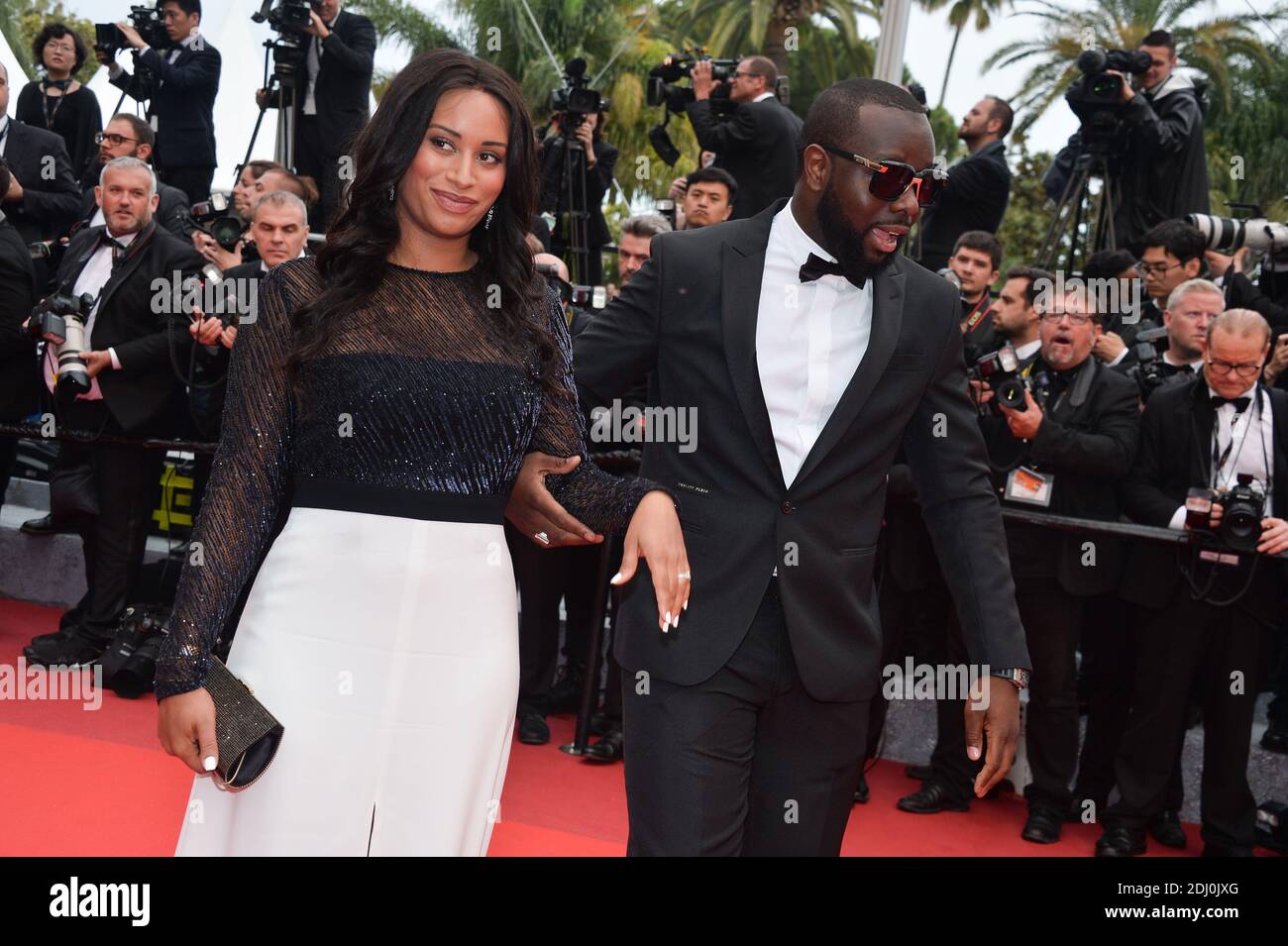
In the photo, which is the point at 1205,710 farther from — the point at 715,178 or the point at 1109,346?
the point at 715,178

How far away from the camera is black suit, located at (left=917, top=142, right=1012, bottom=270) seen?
727 cm

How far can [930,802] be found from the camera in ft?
18.1

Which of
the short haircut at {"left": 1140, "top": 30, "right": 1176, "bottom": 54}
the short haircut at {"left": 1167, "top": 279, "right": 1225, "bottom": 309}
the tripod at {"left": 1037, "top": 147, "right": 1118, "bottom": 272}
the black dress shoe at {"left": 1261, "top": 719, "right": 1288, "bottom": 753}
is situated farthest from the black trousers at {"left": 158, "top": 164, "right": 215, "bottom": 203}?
the black dress shoe at {"left": 1261, "top": 719, "right": 1288, "bottom": 753}

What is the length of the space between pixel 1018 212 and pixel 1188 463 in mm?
20033

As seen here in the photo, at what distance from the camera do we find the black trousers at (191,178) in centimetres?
882

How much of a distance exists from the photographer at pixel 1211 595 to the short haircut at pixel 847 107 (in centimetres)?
294

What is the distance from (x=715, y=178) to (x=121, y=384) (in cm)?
288

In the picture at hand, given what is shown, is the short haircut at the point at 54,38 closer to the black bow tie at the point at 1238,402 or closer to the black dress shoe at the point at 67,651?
the black dress shoe at the point at 67,651

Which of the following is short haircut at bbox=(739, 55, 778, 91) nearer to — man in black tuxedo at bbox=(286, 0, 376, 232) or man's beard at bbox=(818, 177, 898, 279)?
man in black tuxedo at bbox=(286, 0, 376, 232)

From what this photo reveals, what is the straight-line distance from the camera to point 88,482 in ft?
21.1

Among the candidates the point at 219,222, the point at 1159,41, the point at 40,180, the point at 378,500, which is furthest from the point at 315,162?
the point at 378,500

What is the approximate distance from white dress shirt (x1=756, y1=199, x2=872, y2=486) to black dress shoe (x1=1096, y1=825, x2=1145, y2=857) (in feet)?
10.4
